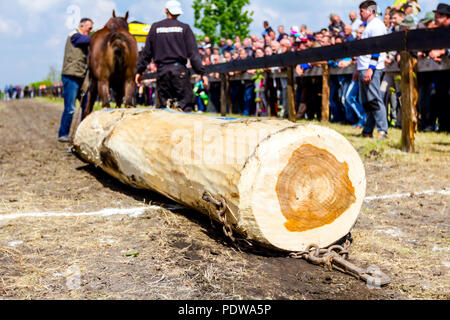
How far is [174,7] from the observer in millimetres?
7180

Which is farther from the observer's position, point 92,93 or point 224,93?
point 224,93

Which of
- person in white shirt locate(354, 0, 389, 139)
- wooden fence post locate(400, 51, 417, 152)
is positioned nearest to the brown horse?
person in white shirt locate(354, 0, 389, 139)

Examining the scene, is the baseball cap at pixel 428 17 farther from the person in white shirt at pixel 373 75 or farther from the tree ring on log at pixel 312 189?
the tree ring on log at pixel 312 189

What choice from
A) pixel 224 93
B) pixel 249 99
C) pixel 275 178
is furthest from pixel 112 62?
pixel 249 99

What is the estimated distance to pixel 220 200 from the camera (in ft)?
10.3

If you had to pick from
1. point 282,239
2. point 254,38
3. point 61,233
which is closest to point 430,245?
point 282,239

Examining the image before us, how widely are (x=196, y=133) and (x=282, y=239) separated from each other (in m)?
1.12

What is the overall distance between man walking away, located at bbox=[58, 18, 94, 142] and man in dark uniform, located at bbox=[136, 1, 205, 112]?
64.0 inches

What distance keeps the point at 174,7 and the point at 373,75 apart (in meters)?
3.37

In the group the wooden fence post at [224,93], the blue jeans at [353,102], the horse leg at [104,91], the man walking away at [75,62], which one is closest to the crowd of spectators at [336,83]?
the blue jeans at [353,102]

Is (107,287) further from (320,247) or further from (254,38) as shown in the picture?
(254,38)

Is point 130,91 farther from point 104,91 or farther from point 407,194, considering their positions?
point 407,194

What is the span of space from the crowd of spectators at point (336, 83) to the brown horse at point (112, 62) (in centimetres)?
130

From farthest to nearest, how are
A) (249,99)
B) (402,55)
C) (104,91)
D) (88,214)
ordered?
1. (249,99)
2. (104,91)
3. (402,55)
4. (88,214)
